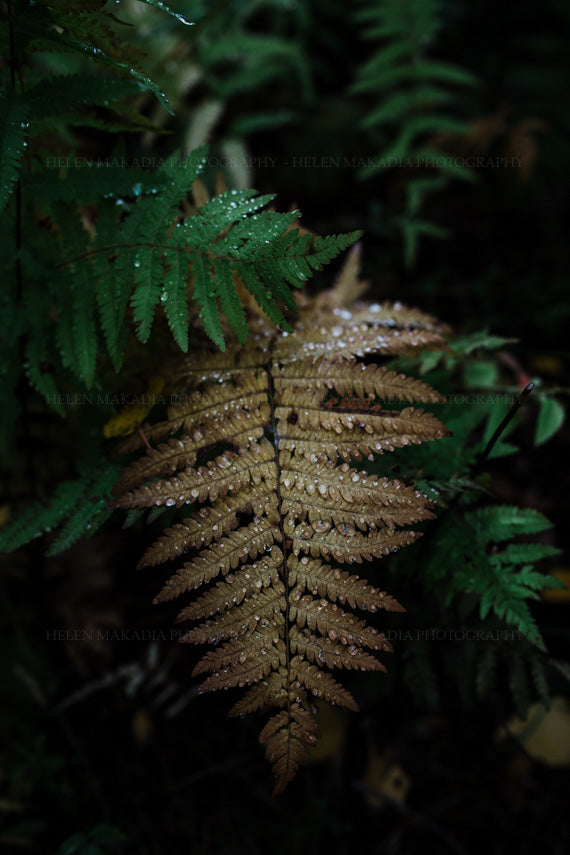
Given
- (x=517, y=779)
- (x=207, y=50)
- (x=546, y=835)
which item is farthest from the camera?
(x=207, y=50)

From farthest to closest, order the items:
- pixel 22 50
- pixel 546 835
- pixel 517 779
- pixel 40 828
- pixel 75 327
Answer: pixel 517 779 < pixel 546 835 < pixel 40 828 < pixel 75 327 < pixel 22 50

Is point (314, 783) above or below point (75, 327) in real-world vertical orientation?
below

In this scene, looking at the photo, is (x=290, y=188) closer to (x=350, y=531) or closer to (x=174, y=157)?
(x=174, y=157)

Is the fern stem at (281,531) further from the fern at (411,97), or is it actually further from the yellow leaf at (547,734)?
the fern at (411,97)

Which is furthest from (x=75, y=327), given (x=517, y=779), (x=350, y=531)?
(x=517, y=779)

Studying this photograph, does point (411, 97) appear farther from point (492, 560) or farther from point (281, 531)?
point (281, 531)
